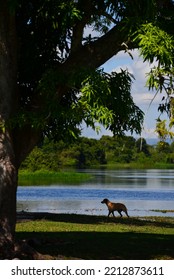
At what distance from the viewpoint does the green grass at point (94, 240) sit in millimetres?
14797

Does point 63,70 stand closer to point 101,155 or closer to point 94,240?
point 94,240

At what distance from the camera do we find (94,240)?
1686 cm

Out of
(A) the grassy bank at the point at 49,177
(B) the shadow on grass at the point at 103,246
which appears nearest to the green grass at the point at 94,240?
(B) the shadow on grass at the point at 103,246

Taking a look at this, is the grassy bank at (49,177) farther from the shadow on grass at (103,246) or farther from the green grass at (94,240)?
the shadow on grass at (103,246)

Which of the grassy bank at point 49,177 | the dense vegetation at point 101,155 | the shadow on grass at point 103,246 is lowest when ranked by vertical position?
the shadow on grass at point 103,246

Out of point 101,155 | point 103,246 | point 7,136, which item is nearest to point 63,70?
point 7,136

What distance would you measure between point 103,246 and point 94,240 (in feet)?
3.64

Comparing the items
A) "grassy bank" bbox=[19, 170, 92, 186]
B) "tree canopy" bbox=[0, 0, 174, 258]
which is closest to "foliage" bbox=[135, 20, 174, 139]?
"tree canopy" bbox=[0, 0, 174, 258]

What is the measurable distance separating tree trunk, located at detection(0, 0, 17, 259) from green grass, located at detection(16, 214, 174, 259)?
1.13 meters

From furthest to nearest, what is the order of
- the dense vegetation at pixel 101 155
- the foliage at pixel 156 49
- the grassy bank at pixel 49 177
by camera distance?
the dense vegetation at pixel 101 155, the grassy bank at pixel 49 177, the foliage at pixel 156 49

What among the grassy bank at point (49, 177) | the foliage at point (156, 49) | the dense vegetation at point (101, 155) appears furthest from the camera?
the dense vegetation at point (101, 155)

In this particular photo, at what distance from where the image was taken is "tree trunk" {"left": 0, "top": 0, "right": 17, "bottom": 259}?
45.1 feet

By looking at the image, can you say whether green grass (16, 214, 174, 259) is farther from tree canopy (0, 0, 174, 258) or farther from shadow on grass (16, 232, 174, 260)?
tree canopy (0, 0, 174, 258)

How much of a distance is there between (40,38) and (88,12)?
1538 millimetres
